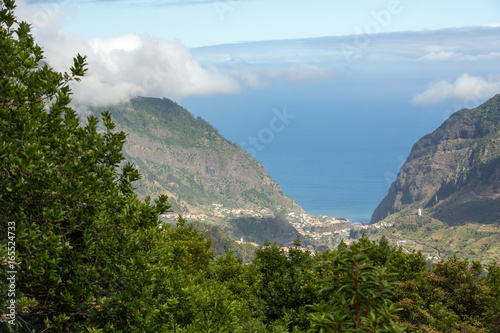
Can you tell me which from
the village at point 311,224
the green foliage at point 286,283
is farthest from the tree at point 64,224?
the village at point 311,224

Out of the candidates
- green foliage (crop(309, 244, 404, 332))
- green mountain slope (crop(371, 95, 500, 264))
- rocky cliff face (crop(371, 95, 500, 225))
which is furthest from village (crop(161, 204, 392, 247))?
green foliage (crop(309, 244, 404, 332))

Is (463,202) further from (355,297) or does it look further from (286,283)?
(355,297)

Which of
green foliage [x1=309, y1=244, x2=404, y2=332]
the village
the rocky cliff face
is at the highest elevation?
the rocky cliff face

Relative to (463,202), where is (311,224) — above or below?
below

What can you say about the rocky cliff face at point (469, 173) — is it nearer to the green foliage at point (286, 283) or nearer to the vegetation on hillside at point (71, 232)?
the green foliage at point (286, 283)

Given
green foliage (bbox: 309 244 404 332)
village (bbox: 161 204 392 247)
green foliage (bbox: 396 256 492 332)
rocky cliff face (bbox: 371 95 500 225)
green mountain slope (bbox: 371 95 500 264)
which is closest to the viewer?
green foliage (bbox: 309 244 404 332)

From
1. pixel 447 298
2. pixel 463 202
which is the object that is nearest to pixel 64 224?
pixel 447 298

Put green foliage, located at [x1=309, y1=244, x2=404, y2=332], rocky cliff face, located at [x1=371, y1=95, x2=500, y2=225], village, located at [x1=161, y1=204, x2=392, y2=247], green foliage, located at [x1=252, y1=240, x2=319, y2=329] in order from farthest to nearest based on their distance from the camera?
village, located at [x1=161, y1=204, x2=392, y2=247], rocky cliff face, located at [x1=371, y1=95, x2=500, y2=225], green foliage, located at [x1=252, y1=240, x2=319, y2=329], green foliage, located at [x1=309, y1=244, x2=404, y2=332]

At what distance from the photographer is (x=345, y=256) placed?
403 cm

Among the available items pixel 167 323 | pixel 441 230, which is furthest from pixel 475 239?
pixel 167 323

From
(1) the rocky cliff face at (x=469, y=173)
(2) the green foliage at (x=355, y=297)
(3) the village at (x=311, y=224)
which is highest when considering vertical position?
(1) the rocky cliff face at (x=469, y=173)

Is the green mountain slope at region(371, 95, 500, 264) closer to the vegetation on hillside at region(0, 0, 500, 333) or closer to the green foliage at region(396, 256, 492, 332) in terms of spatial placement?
the green foliage at region(396, 256, 492, 332)

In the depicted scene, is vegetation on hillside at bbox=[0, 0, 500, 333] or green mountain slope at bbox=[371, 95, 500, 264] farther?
green mountain slope at bbox=[371, 95, 500, 264]

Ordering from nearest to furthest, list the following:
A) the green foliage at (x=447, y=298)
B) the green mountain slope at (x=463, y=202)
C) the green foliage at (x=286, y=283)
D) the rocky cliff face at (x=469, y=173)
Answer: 1. the green foliage at (x=447, y=298)
2. the green foliage at (x=286, y=283)
3. the green mountain slope at (x=463, y=202)
4. the rocky cliff face at (x=469, y=173)
